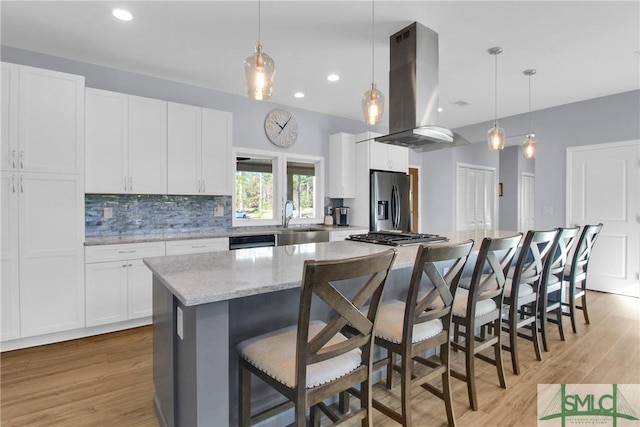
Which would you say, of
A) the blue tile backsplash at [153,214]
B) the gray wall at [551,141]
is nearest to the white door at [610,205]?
the gray wall at [551,141]

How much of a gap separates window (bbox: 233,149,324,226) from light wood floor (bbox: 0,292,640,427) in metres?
2.07

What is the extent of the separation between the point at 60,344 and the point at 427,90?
396 cm

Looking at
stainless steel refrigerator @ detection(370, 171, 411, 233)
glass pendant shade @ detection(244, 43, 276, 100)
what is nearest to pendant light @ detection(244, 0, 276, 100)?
glass pendant shade @ detection(244, 43, 276, 100)

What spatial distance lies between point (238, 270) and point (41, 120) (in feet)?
8.62

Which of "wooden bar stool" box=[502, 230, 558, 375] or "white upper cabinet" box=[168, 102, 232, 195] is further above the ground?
"white upper cabinet" box=[168, 102, 232, 195]

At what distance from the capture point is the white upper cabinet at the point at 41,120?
106 inches

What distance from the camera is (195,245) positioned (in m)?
3.50

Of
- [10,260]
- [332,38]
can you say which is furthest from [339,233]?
[10,260]

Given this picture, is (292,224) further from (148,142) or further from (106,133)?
(106,133)

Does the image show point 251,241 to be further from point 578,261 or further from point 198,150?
point 578,261

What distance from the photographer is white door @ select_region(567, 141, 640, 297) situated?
14.3ft

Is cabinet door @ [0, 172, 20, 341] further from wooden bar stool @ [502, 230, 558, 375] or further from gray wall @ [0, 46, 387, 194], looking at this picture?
wooden bar stool @ [502, 230, 558, 375]

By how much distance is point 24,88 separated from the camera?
276cm

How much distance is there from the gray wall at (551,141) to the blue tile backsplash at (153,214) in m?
4.21
